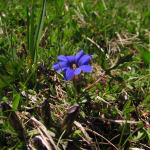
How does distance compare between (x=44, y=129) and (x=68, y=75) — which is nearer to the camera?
(x=44, y=129)

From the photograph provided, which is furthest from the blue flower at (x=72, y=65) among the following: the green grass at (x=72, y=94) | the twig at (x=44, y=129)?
the twig at (x=44, y=129)

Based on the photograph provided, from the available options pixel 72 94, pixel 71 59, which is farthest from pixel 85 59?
pixel 72 94

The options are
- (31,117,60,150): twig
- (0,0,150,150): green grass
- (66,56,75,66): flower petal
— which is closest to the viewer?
(31,117,60,150): twig

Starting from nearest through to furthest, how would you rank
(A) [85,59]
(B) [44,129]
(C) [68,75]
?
(B) [44,129], (C) [68,75], (A) [85,59]

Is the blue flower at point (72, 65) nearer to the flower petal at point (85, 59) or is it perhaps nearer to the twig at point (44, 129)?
the flower petal at point (85, 59)

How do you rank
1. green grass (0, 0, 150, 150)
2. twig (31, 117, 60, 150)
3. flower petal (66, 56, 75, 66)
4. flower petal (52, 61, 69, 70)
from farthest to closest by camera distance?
flower petal (66, 56, 75, 66)
flower petal (52, 61, 69, 70)
green grass (0, 0, 150, 150)
twig (31, 117, 60, 150)

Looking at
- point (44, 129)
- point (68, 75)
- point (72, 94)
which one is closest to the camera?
point (44, 129)

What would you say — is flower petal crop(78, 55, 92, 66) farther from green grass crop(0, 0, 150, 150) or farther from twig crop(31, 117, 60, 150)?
twig crop(31, 117, 60, 150)

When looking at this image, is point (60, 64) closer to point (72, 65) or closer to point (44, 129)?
point (72, 65)

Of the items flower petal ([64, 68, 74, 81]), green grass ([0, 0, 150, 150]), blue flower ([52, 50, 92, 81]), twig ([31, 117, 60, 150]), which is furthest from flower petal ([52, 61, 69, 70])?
twig ([31, 117, 60, 150])
